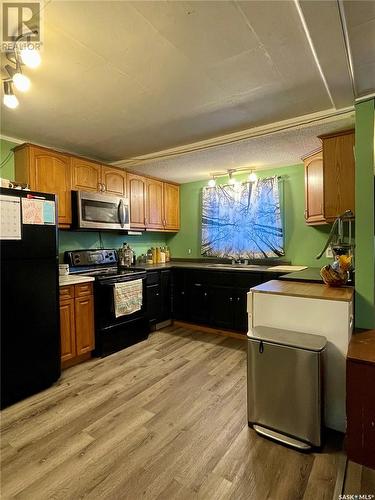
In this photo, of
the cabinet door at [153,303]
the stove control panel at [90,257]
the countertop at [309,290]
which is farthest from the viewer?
the cabinet door at [153,303]

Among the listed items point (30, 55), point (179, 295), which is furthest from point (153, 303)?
point (30, 55)

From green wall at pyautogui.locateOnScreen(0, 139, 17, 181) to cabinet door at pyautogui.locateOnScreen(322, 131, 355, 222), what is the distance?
3.20m

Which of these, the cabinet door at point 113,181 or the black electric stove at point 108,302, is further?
the cabinet door at point 113,181

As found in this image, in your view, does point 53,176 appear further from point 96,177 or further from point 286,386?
point 286,386

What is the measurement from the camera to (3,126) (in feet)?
8.64

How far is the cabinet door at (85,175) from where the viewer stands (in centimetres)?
318

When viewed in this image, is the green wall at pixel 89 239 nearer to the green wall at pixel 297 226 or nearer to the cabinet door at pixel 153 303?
the cabinet door at pixel 153 303

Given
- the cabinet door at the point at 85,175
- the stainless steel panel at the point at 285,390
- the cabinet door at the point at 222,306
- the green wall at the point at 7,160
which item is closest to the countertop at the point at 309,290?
the stainless steel panel at the point at 285,390

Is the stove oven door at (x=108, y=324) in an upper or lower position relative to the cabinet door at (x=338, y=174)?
lower

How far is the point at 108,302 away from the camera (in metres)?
3.08

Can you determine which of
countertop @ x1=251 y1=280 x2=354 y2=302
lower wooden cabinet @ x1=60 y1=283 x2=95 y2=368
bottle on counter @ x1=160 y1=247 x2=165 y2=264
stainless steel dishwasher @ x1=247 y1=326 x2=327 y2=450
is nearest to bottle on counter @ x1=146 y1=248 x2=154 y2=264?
bottle on counter @ x1=160 y1=247 x2=165 y2=264

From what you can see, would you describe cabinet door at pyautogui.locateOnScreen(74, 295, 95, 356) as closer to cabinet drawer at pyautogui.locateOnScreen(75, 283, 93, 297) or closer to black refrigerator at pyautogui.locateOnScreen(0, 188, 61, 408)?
cabinet drawer at pyautogui.locateOnScreen(75, 283, 93, 297)

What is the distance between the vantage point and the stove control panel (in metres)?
3.37

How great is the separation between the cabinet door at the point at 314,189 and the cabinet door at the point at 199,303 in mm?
1634
